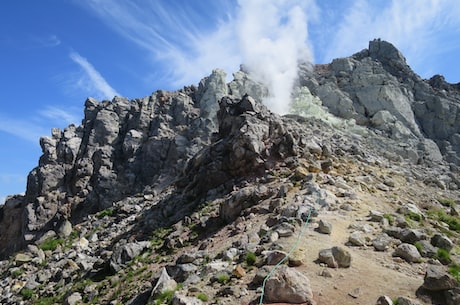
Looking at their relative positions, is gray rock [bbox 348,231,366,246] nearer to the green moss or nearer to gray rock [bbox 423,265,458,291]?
the green moss

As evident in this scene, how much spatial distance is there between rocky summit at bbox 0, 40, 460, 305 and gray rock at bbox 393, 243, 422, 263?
0.04m

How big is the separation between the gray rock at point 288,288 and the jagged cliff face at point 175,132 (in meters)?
20.3

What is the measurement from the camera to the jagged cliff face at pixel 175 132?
4081cm

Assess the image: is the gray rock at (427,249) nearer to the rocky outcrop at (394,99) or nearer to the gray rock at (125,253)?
the gray rock at (125,253)

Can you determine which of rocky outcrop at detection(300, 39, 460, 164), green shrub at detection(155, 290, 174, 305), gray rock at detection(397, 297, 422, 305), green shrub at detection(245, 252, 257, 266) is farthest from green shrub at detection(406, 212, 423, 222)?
rocky outcrop at detection(300, 39, 460, 164)

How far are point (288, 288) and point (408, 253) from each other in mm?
4550

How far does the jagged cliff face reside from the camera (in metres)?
40.8

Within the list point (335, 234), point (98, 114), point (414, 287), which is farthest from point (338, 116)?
point (414, 287)

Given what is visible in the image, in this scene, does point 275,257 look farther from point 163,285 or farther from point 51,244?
point 51,244

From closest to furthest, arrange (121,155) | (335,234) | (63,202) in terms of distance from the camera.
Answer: (335,234)
(63,202)
(121,155)

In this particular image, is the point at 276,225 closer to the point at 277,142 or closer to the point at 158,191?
the point at 277,142

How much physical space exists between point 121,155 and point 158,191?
11.8m

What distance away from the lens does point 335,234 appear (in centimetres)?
1278

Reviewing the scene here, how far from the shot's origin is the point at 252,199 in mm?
17625
